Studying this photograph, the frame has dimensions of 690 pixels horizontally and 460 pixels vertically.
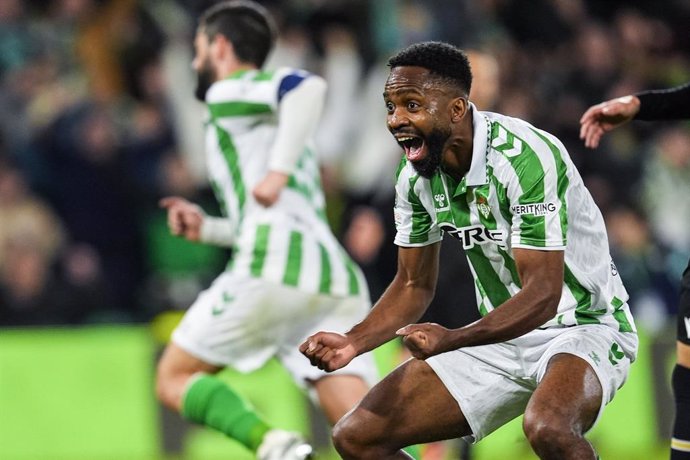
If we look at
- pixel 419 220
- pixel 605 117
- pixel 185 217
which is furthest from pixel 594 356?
pixel 185 217

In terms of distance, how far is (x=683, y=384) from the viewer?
4.94 meters

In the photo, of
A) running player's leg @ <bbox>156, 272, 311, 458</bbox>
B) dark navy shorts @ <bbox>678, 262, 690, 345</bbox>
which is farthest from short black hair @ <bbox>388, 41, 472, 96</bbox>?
running player's leg @ <bbox>156, 272, 311, 458</bbox>

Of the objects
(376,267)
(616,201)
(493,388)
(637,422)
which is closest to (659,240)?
(616,201)

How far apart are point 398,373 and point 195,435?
13.8 feet

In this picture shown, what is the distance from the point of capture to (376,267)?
8.27 metres

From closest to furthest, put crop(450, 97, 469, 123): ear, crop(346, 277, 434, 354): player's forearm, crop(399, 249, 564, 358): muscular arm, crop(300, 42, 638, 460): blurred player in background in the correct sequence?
crop(399, 249, 564, 358): muscular arm, crop(300, 42, 638, 460): blurred player in background, crop(450, 97, 469, 123): ear, crop(346, 277, 434, 354): player's forearm

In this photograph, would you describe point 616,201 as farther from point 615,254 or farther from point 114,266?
point 114,266

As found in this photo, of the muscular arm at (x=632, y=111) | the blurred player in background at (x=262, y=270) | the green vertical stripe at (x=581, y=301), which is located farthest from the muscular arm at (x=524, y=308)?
the blurred player in background at (x=262, y=270)

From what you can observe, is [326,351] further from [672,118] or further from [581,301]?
[672,118]

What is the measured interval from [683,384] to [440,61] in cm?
152

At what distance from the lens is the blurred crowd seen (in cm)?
1027

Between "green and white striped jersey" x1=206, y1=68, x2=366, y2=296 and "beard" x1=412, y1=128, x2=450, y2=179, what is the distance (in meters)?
1.68

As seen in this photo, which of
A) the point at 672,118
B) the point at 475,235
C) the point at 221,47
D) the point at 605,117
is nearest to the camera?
the point at 475,235

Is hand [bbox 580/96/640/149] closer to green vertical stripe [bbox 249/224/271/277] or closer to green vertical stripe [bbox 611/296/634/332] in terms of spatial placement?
green vertical stripe [bbox 611/296/634/332]
